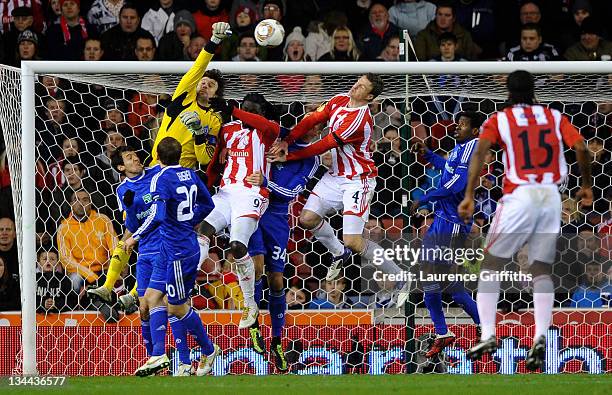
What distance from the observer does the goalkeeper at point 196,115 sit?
10992mm

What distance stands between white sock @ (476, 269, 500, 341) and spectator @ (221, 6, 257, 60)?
589 centimetres

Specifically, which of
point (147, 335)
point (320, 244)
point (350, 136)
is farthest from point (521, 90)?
point (320, 244)

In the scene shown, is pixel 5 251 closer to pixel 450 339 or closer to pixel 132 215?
pixel 132 215

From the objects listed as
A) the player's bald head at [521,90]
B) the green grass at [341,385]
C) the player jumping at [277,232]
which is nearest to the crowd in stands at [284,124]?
the player jumping at [277,232]

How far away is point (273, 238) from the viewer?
11.4 metres

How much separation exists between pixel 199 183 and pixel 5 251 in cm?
325

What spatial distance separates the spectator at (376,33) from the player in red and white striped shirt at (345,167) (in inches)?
115

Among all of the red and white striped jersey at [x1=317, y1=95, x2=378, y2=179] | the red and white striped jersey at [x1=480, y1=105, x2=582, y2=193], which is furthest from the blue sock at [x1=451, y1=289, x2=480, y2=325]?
the red and white striped jersey at [x1=480, y1=105, x2=582, y2=193]

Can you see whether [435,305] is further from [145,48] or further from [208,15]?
[208,15]

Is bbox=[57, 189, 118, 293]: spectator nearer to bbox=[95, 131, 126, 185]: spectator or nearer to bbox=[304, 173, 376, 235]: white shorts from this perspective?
bbox=[95, 131, 126, 185]: spectator

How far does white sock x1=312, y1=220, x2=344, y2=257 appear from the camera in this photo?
11.7m

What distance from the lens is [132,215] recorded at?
10766mm

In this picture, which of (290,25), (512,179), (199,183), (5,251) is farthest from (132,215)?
(290,25)

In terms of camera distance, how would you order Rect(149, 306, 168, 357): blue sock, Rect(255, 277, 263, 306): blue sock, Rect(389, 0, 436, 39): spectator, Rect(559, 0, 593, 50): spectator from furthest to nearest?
Rect(389, 0, 436, 39): spectator, Rect(559, 0, 593, 50): spectator, Rect(255, 277, 263, 306): blue sock, Rect(149, 306, 168, 357): blue sock
